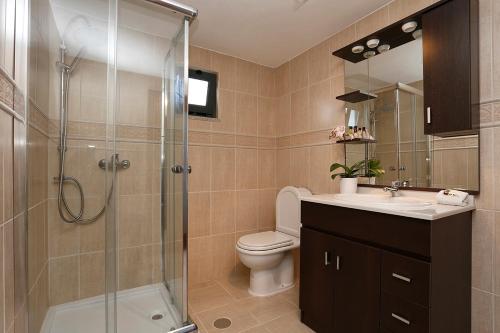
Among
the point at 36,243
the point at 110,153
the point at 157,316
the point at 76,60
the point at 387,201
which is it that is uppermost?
the point at 76,60

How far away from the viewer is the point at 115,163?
1.56 meters

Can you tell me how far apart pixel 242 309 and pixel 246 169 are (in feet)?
4.22

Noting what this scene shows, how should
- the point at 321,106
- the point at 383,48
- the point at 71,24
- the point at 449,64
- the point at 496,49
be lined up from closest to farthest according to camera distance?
the point at 496,49
the point at 449,64
the point at 71,24
the point at 383,48
the point at 321,106

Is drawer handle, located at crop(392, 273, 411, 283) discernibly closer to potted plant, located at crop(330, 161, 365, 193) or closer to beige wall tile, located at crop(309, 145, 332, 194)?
potted plant, located at crop(330, 161, 365, 193)

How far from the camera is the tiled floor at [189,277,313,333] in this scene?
1.68m

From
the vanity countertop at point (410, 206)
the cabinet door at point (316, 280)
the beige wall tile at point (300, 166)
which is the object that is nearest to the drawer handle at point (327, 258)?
the cabinet door at point (316, 280)

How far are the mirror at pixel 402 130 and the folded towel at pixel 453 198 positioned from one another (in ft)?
0.31

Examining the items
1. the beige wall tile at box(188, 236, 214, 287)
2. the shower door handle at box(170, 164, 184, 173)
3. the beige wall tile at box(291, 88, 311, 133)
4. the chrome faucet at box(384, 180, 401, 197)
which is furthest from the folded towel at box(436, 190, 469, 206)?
the beige wall tile at box(188, 236, 214, 287)

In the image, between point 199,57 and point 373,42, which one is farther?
point 199,57

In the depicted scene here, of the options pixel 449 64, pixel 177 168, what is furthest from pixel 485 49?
pixel 177 168

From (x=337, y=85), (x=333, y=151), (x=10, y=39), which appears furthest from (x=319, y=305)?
(x=10, y=39)

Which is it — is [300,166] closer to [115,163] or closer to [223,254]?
[223,254]

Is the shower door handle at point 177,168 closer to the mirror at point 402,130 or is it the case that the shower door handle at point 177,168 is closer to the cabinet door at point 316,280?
the cabinet door at point 316,280

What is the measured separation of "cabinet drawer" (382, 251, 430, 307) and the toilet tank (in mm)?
986
